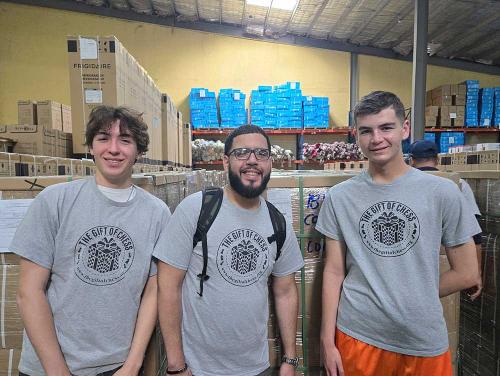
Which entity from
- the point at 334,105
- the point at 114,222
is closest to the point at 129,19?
the point at 334,105

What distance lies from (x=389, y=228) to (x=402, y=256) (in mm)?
133

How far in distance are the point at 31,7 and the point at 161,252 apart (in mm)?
9810

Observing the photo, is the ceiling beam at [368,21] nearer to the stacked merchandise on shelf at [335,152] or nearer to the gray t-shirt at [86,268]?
the stacked merchandise on shelf at [335,152]

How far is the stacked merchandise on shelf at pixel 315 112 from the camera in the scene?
27.0ft

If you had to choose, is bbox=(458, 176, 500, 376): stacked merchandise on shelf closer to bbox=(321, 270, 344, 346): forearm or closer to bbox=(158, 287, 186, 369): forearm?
bbox=(321, 270, 344, 346): forearm

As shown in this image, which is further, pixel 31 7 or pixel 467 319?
pixel 31 7

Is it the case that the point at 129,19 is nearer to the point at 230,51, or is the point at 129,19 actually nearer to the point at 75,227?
the point at 230,51

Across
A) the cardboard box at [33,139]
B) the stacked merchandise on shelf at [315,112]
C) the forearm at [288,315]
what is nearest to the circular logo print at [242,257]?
the forearm at [288,315]

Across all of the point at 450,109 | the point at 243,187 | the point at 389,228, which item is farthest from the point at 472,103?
the point at 243,187

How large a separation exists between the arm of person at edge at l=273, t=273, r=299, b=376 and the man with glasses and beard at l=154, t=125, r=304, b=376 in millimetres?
134

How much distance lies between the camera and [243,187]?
153 cm

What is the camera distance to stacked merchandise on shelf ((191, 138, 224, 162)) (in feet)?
25.8

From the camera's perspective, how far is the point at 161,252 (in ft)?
4.78

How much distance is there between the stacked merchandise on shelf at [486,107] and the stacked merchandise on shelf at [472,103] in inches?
4.5
